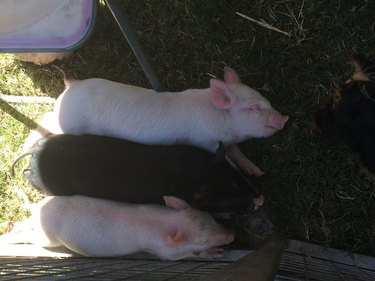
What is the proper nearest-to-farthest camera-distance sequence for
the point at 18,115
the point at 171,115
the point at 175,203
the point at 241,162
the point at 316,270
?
the point at 316,270, the point at 175,203, the point at 171,115, the point at 241,162, the point at 18,115

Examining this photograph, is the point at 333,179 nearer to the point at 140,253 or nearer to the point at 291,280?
the point at 291,280

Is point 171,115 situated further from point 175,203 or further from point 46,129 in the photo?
point 46,129

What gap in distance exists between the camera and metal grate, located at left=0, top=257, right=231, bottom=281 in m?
2.48

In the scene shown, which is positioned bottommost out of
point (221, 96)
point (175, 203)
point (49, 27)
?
point (175, 203)

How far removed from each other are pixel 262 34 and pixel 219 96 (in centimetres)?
70

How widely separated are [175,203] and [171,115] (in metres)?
0.58

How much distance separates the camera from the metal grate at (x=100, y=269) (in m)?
2.48

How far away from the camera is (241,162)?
3.48 metres

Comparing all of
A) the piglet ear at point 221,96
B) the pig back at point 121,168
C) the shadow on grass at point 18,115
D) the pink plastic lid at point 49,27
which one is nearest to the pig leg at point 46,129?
the pig back at point 121,168

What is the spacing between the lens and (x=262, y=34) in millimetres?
3568

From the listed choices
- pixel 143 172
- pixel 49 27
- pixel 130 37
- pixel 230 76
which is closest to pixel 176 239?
pixel 143 172

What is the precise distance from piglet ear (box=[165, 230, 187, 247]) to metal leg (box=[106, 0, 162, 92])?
3.34 ft

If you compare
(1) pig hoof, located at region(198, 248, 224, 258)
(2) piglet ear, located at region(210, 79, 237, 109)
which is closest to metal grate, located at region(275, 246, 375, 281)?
(1) pig hoof, located at region(198, 248, 224, 258)

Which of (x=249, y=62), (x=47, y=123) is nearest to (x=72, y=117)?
(x=47, y=123)
